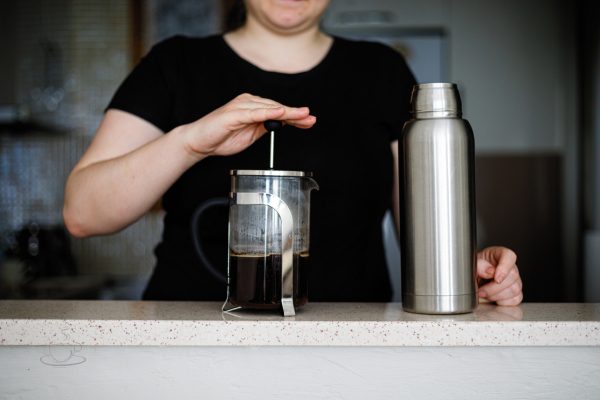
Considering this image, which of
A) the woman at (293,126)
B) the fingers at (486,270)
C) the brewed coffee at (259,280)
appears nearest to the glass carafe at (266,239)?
the brewed coffee at (259,280)

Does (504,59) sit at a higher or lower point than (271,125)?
higher

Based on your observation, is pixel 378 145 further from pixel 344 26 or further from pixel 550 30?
pixel 550 30

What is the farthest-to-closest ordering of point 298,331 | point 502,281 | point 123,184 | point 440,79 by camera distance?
point 440,79, point 123,184, point 502,281, point 298,331

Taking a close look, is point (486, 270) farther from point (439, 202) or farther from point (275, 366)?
point (275, 366)

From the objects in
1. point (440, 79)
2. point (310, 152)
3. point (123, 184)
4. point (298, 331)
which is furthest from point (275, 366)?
point (440, 79)

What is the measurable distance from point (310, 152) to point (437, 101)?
19.9 inches

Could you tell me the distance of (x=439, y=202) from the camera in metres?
0.84

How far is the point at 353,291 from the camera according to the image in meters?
1.35

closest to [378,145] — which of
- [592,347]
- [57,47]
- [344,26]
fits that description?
[592,347]

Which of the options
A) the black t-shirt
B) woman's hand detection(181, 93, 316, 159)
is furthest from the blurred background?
woman's hand detection(181, 93, 316, 159)

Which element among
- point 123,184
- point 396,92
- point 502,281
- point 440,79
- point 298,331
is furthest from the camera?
point 440,79

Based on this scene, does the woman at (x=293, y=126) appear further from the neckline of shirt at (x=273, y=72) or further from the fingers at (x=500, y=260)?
the fingers at (x=500, y=260)

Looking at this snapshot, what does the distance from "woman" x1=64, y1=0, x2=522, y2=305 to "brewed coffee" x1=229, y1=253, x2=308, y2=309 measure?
0.38m

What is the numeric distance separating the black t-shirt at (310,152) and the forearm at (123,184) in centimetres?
18
